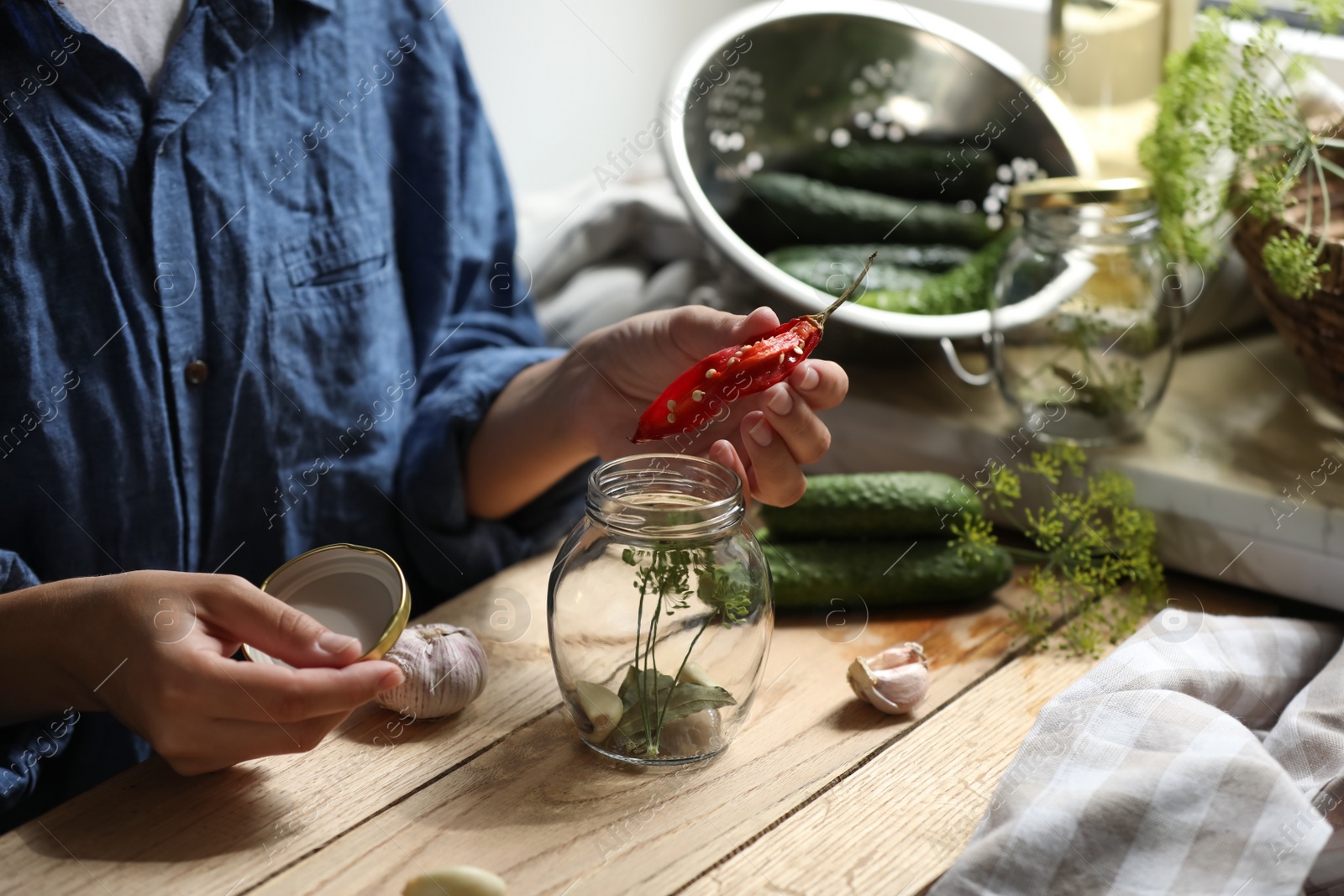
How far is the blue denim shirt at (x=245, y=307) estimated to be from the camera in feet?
2.64

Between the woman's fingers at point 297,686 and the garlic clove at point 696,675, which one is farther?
the garlic clove at point 696,675

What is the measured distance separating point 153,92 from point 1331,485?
1.03 m

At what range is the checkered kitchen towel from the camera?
0.61 metres

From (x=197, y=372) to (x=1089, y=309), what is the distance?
2.64 feet

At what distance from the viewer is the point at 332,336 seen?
3.23ft

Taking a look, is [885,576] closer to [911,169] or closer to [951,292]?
[951,292]

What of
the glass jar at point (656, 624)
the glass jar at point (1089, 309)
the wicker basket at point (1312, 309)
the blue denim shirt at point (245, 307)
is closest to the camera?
the glass jar at point (656, 624)

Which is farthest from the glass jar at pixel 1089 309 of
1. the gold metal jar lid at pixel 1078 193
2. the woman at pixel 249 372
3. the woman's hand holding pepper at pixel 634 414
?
the woman at pixel 249 372

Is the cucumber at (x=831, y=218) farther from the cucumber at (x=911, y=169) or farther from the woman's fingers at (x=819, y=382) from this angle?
the woman's fingers at (x=819, y=382)

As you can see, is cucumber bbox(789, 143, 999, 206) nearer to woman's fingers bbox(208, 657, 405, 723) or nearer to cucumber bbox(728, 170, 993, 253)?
cucumber bbox(728, 170, 993, 253)

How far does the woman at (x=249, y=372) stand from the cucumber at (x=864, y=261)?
32 centimetres

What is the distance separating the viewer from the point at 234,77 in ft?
2.99

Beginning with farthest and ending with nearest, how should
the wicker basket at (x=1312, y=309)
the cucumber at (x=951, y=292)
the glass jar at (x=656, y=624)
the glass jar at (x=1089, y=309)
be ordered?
1. the cucumber at (x=951, y=292)
2. the glass jar at (x=1089, y=309)
3. the wicker basket at (x=1312, y=309)
4. the glass jar at (x=656, y=624)

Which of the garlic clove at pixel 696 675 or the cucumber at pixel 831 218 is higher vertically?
the cucumber at pixel 831 218
